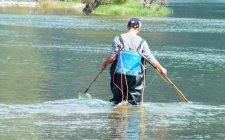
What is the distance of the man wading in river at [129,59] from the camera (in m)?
16.5

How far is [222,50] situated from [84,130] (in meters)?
28.9

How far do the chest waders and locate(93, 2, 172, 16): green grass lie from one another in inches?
2986

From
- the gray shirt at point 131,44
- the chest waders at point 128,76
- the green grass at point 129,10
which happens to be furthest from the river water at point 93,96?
the green grass at point 129,10

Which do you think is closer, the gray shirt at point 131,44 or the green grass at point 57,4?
the gray shirt at point 131,44

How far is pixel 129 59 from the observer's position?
1659cm

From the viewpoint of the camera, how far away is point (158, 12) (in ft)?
317

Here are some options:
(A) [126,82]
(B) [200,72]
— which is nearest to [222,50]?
(B) [200,72]

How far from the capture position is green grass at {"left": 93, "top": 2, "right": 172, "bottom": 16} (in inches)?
3679

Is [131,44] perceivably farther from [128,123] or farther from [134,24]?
[128,123]

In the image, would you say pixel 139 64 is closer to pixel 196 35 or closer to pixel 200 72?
pixel 200 72

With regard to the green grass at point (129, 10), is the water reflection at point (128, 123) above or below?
above

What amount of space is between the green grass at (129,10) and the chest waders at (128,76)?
7586cm

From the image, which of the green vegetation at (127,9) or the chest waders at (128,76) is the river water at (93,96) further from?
the green vegetation at (127,9)

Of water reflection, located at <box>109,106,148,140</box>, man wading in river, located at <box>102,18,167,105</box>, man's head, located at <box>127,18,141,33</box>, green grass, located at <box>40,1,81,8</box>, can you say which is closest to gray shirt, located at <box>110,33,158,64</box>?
man wading in river, located at <box>102,18,167,105</box>
